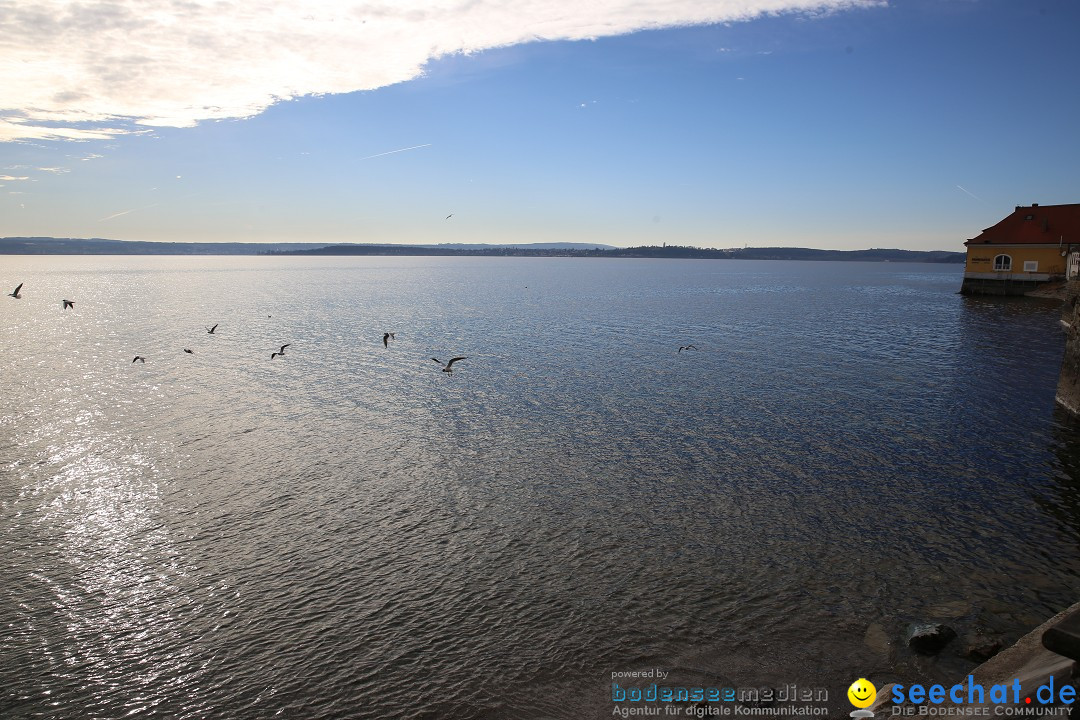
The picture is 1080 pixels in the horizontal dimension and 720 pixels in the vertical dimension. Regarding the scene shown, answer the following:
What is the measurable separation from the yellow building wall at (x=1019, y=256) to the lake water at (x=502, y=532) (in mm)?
46219

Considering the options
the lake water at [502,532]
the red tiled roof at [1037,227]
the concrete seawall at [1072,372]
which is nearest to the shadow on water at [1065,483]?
the lake water at [502,532]

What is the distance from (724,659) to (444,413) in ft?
56.1

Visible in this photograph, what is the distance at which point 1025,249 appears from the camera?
2771 inches

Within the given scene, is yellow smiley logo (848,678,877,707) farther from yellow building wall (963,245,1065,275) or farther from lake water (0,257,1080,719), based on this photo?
yellow building wall (963,245,1065,275)

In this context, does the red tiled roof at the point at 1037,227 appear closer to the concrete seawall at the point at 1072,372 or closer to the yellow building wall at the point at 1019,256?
the yellow building wall at the point at 1019,256

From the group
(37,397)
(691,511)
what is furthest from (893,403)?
(37,397)

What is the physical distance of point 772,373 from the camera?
33750 millimetres

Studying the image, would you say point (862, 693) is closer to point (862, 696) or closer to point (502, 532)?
point (862, 696)

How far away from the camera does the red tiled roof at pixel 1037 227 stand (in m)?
67.4

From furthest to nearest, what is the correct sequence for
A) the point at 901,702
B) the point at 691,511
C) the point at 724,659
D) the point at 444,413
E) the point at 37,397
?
1. the point at 37,397
2. the point at 444,413
3. the point at 691,511
4. the point at 724,659
5. the point at 901,702

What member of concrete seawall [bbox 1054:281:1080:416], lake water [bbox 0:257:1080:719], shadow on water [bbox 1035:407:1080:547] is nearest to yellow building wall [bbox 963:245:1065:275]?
lake water [bbox 0:257:1080:719]

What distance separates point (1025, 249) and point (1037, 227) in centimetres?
271

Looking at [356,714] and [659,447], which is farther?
[659,447]

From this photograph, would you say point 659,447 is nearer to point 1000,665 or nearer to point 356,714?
point 1000,665
